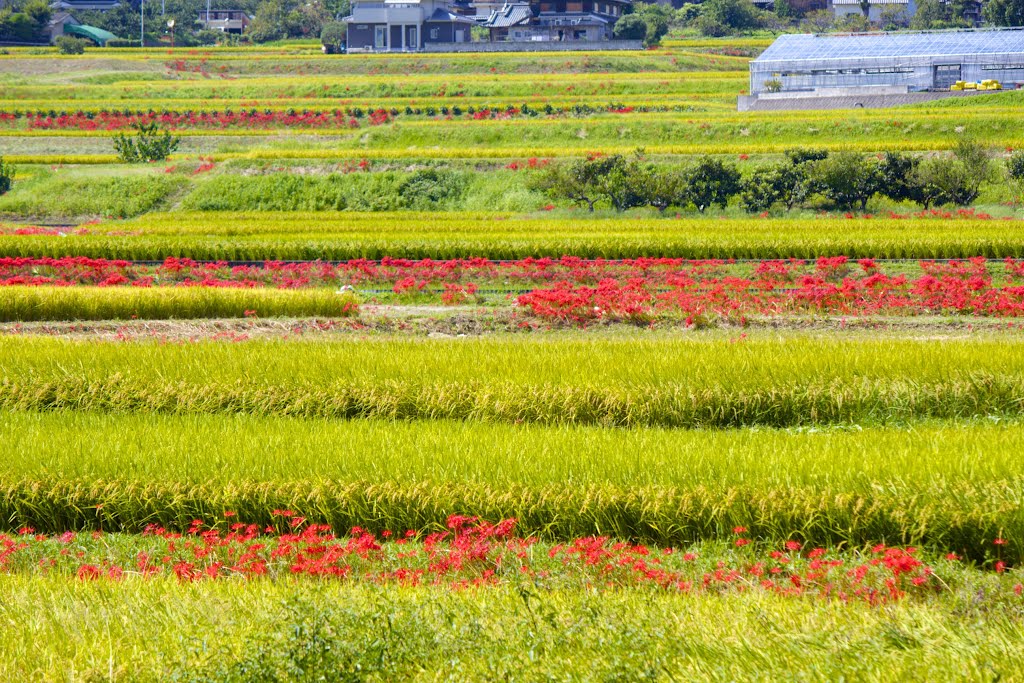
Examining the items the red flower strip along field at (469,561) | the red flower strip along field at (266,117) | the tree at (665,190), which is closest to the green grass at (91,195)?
the red flower strip along field at (266,117)

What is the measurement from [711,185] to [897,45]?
82.3 ft

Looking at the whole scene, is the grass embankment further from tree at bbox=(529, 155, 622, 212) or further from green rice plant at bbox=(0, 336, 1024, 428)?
green rice plant at bbox=(0, 336, 1024, 428)

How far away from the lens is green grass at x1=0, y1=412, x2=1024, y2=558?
25.8 feet

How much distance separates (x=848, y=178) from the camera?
34.6 meters

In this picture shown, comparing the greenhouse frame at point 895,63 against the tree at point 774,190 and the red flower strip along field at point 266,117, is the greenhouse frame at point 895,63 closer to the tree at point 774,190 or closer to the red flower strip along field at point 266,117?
the red flower strip along field at point 266,117

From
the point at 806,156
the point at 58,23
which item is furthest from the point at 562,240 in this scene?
the point at 58,23

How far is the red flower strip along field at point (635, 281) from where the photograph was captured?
18656mm

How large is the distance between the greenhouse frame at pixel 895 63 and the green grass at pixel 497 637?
5117 cm

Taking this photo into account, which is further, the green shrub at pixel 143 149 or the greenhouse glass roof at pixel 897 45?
the greenhouse glass roof at pixel 897 45

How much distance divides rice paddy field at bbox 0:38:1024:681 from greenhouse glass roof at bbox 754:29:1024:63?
93.7ft

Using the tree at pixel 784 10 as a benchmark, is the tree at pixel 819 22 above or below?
below

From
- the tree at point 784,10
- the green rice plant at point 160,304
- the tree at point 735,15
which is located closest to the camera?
the green rice plant at point 160,304

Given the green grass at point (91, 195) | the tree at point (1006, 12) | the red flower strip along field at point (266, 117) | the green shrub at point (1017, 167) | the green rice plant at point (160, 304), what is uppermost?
the tree at point (1006, 12)

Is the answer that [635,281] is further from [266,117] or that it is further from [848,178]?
[266,117]
